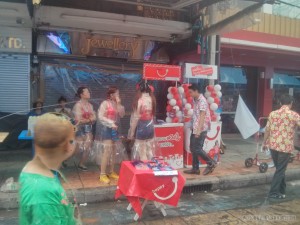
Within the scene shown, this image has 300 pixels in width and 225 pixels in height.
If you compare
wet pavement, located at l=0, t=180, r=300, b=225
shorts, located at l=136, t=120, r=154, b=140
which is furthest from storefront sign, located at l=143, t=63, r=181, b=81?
wet pavement, located at l=0, t=180, r=300, b=225

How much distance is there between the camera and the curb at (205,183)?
5.09 metres

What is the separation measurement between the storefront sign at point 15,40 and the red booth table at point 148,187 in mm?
4703

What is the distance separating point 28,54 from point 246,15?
17.1ft

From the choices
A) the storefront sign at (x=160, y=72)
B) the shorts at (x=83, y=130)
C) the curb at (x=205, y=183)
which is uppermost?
the storefront sign at (x=160, y=72)

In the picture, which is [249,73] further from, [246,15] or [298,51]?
[246,15]

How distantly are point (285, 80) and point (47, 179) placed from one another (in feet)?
42.8

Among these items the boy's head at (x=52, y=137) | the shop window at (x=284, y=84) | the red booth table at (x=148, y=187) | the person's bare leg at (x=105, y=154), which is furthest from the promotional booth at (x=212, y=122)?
the shop window at (x=284, y=84)

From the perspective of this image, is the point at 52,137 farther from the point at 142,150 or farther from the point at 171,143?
the point at 171,143

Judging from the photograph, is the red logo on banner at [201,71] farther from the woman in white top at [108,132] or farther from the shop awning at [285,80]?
the shop awning at [285,80]

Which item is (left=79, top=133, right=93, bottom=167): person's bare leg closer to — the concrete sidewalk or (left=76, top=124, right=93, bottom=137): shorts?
(left=76, top=124, right=93, bottom=137): shorts

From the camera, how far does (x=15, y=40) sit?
7625 mm

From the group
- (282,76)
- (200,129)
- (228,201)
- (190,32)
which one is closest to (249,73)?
(282,76)

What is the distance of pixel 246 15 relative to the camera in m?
7.15

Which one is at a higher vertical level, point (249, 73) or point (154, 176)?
point (249, 73)
